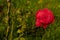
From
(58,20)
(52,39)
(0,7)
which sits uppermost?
(0,7)

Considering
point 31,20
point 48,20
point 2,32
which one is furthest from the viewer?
point 31,20

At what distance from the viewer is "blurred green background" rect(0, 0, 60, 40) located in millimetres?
1718

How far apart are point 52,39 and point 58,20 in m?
0.27

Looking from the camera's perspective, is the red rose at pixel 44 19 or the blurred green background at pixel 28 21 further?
the blurred green background at pixel 28 21

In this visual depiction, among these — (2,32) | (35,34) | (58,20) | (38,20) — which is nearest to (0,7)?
(2,32)

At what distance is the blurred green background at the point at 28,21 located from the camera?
172 centimetres

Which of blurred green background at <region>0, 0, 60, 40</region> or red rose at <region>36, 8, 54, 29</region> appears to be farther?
blurred green background at <region>0, 0, 60, 40</region>

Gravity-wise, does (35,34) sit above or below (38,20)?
below

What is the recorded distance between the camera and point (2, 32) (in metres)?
1.76

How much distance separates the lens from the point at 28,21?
73.8 inches

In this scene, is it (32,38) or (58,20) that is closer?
(32,38)

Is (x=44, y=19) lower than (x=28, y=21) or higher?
higher

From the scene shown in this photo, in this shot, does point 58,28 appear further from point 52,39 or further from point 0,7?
point 0,7

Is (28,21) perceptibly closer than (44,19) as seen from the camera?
No
